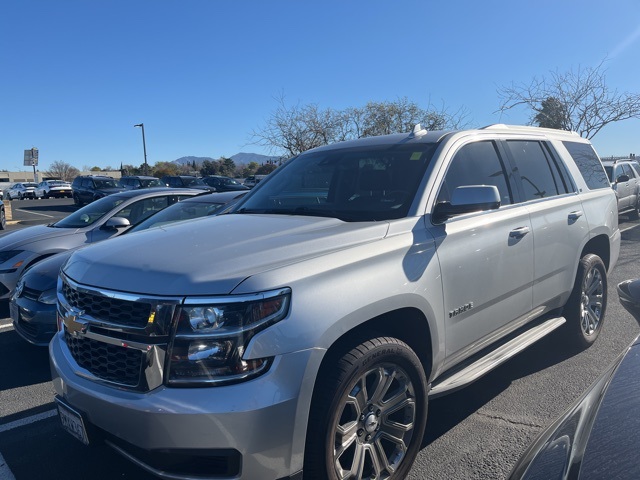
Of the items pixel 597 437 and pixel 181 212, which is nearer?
pixel 597 437

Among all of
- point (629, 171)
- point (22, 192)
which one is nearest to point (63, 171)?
point (22, 192)

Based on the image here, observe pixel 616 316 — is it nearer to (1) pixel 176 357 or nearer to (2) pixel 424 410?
(2) pixel 424 410

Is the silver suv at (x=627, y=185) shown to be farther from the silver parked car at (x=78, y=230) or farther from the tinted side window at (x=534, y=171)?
the silver parked car at (x=78, y=230)

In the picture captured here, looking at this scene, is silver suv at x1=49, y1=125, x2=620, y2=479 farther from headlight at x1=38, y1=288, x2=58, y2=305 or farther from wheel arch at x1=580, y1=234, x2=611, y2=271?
headlight at x1=38, y1=288, x2=58, y2=305

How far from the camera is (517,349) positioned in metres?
3.60

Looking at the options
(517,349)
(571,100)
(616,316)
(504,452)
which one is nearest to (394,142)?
(517,349)

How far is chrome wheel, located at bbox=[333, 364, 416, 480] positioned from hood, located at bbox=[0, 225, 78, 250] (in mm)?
5237

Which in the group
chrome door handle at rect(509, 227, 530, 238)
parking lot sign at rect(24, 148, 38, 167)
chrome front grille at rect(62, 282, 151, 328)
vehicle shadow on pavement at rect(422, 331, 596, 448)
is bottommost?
vehicle shadow on pavement at rect(422, 331, 596, 448)

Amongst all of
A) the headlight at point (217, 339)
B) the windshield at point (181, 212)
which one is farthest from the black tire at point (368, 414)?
the windshield at point (181, 212)

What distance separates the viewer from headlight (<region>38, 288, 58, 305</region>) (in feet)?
15.3

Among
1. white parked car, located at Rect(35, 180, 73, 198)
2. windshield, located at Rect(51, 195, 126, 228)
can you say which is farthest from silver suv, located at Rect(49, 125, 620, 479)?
white parked car, located at Rect(35, 180, 73, 198)

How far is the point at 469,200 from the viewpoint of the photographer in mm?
3000

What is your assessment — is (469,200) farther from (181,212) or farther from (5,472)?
(181,212)

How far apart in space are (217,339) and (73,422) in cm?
97
